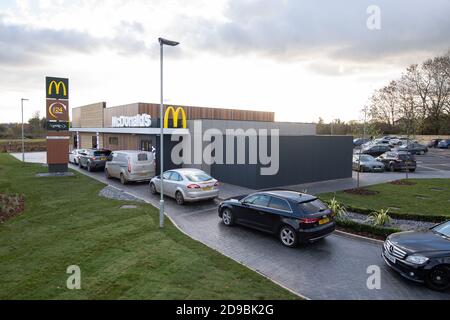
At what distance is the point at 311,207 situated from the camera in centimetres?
891

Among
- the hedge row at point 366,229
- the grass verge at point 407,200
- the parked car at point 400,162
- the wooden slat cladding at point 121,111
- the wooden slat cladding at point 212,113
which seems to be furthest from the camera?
the parked car at point 400,162

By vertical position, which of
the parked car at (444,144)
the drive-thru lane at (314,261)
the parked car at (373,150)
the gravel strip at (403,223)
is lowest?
the drive-thru lane at (314,261)

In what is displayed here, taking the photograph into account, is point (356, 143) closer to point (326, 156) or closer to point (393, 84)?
point (393, 84)

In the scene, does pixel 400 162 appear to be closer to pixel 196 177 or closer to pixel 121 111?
pixel 196 177

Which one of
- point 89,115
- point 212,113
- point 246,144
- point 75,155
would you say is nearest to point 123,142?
point 75,155

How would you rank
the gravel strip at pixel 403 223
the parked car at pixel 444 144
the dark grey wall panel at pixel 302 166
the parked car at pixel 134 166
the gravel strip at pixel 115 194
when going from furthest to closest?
the parked car at pixel 444 144
the parked car at pixel 134 166
the dark grey wall panel at pixel 302 166
the gravel strip at pixel 115 194
the gravel strip at pixel 403 223

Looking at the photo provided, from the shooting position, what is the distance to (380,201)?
14.4m

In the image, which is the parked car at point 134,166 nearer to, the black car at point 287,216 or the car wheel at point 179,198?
the car wheel at point 179,198

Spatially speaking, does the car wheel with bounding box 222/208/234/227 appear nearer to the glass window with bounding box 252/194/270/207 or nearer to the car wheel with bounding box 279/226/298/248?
the glass window with bounding box 252/194/270/207

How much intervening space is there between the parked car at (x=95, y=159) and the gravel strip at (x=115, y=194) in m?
7.54

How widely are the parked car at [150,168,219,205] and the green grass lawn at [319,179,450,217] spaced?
17.9ft

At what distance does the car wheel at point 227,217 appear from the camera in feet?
34.9

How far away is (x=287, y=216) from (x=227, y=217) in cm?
258

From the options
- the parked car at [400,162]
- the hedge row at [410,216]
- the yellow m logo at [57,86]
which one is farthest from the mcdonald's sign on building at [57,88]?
the parked car at [400,162]
